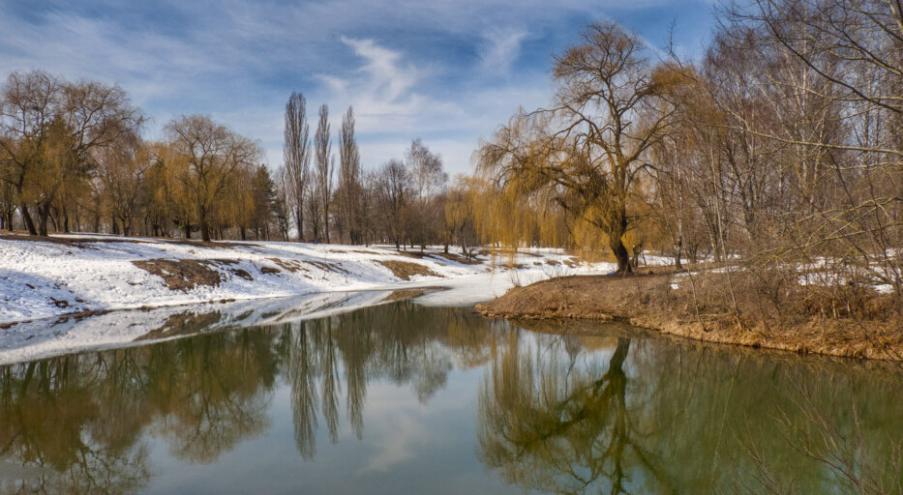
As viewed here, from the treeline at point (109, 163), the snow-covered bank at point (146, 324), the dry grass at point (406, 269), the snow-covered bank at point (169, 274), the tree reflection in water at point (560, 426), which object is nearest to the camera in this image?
the tree reflection in water at point (560, 426)

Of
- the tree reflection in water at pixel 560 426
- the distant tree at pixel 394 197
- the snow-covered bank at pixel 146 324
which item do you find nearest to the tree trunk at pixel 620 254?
the tree reflection in water at pixel 560 426

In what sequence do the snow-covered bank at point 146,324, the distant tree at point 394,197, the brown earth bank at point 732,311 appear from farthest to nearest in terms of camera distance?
the distant tree at point 394,197 < the snow-covered bank at point 146,324 < the brown earth bank at point 732,311

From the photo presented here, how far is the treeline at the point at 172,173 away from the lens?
22906 mm

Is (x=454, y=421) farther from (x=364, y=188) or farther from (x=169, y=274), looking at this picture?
(x=364, y=188)

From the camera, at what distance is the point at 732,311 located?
1140cm

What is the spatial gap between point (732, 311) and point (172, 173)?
103 feet

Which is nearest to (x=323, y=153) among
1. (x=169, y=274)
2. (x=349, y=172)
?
(x=349, y=172)

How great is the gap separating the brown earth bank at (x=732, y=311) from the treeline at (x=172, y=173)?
7955 millimetres

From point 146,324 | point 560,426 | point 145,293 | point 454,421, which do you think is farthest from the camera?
point 145,293

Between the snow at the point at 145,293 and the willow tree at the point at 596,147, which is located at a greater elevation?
the willow tree at the point at 596,147

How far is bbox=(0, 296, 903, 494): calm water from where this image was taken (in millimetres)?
5004

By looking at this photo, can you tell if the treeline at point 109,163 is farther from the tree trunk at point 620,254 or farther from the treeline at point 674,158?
the tree trunk at point 620,254

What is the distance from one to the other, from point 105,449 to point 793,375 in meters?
10.4

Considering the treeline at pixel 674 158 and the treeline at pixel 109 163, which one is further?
the treeline at pixel 109 163
